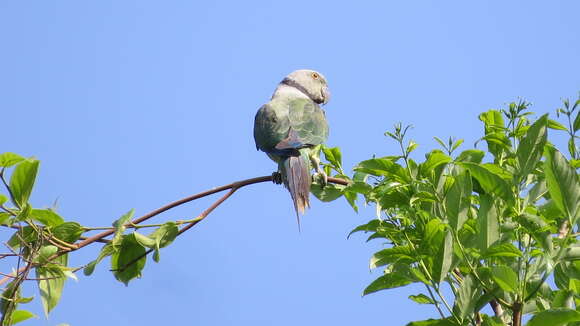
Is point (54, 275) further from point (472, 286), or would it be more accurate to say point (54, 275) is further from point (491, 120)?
point (491, 120)

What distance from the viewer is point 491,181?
222 centimetres

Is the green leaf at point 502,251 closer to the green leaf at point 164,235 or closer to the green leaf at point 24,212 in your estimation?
the green leaf at point 164,235

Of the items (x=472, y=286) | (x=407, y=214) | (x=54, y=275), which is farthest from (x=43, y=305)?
(x=472, y=286)

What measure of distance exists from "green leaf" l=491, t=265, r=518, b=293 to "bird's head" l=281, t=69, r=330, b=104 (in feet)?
13.1

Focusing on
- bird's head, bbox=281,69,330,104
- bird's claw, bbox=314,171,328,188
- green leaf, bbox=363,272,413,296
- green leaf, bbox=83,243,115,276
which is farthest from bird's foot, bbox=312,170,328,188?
bird's head, bbox=281,69,330,104

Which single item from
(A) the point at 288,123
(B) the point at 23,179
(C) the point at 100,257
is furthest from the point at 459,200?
(A) the point at 288,123

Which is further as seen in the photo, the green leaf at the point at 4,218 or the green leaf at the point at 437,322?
the green leaf at the point at 4,218

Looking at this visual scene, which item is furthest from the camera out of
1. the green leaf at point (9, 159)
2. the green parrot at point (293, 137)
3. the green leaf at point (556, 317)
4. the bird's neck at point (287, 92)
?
the bird's neck at point (287, 92)

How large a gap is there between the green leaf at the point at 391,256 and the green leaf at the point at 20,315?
1.28m

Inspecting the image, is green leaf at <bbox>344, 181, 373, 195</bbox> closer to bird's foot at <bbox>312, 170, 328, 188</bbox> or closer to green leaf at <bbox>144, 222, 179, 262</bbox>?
bird's foot at <bbox>312, 170, 328, 188</bbox>

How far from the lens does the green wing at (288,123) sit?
453 cm

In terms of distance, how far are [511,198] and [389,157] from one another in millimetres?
469

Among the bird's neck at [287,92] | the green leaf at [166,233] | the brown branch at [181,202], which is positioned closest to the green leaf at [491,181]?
the brown branch at [181,202]

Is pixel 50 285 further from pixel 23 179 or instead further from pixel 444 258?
pixel 444 258
